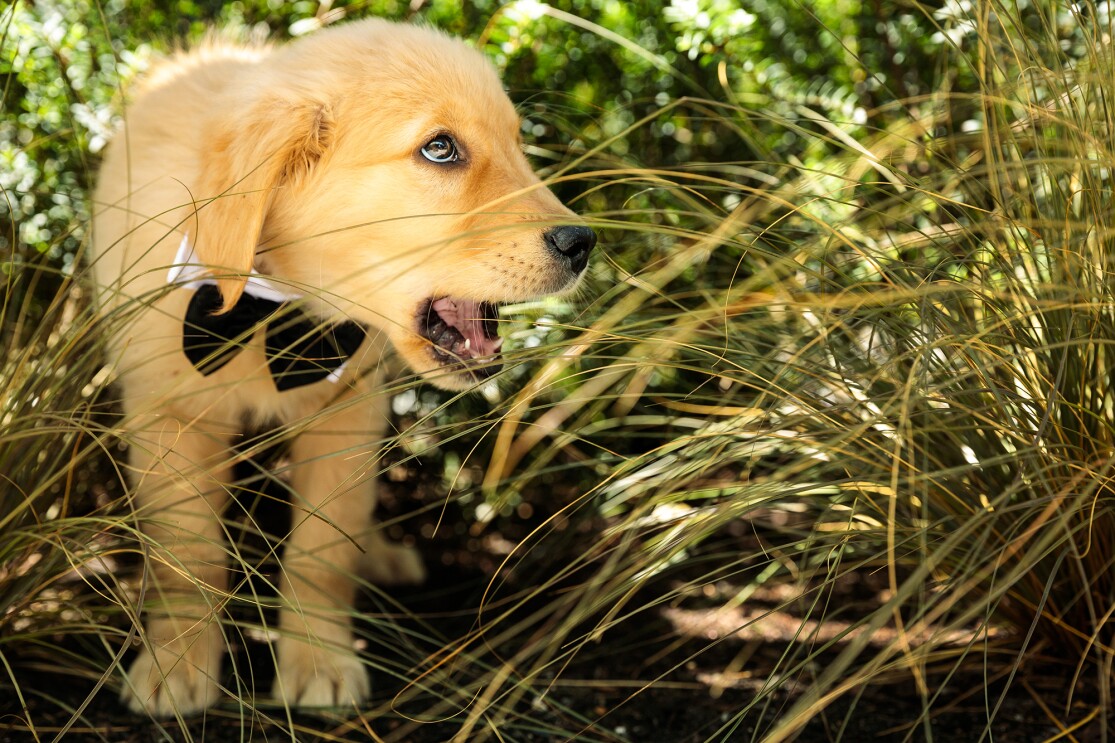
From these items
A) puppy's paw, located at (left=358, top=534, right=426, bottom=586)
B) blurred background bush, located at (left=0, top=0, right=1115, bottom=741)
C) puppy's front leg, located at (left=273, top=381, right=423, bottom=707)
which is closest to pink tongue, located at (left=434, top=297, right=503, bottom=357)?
blurred background bush, located at (left=0, top=0, right=1115, bottom=741)

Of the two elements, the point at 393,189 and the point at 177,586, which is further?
the point at 177,586

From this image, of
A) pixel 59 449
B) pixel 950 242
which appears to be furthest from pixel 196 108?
pixel 950 242

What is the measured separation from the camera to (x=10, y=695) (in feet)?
7.27

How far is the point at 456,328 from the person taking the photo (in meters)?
A: 2.25

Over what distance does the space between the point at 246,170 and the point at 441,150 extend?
405mm

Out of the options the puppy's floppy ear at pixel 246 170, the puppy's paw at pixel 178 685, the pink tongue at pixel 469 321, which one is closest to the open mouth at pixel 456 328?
the pink tongue at pixel 469 321

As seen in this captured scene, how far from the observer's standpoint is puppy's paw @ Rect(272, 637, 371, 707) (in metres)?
2.32

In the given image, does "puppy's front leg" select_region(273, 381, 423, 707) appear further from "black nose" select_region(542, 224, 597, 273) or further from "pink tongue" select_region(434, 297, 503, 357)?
"black nose" select_region(542, 224, 597, 273)

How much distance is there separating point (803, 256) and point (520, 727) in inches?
44.4

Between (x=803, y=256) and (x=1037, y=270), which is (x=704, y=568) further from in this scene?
(x=1037, y=270)

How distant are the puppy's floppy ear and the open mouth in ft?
1.26

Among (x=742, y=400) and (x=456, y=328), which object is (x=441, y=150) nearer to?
(x=456, y=328)

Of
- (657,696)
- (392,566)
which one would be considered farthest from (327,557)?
(657,696)

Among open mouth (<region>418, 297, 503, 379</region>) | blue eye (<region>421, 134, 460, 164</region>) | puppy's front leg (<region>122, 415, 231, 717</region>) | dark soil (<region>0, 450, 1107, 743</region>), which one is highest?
blue eye (<region>421, 134, 460, 164</region>)
